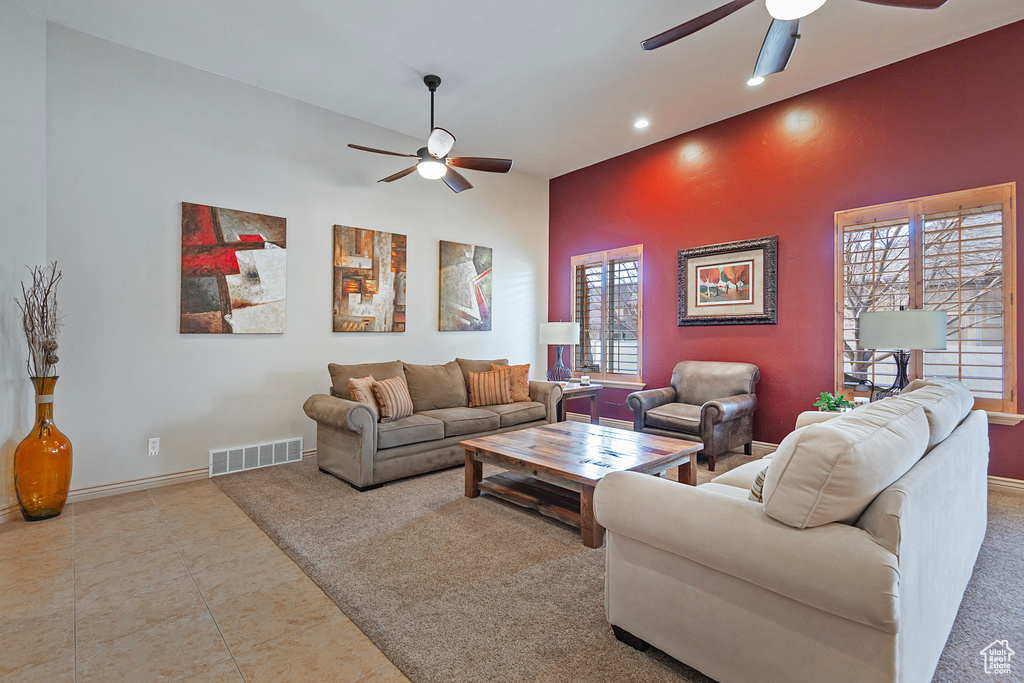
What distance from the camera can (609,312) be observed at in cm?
586

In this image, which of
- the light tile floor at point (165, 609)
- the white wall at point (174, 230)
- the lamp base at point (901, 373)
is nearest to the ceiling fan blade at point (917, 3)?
the lamp base at point (901, 373)

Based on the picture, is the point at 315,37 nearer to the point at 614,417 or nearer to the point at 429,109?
the point at 429,109

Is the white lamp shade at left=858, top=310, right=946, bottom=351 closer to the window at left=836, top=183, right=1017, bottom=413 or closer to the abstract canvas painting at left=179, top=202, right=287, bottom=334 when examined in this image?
the window at left=836, top=183, right=1017, bottom=413

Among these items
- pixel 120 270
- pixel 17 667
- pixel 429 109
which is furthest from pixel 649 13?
pixel 17 667

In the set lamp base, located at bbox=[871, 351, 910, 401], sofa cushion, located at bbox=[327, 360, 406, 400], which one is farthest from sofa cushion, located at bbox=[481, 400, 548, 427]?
lamp base, located at bbox=[871, 351, 910, 401]

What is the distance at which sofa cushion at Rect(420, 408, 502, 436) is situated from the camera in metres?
3.96

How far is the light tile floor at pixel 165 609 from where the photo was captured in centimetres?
162

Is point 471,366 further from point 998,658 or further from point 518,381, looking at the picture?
point 998,658

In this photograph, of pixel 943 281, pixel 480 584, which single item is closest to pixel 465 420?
pixel 480 584

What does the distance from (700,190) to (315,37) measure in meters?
3.83

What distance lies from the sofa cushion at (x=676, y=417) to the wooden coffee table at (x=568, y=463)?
0.91m

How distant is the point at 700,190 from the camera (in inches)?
197

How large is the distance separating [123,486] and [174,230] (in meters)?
1.93

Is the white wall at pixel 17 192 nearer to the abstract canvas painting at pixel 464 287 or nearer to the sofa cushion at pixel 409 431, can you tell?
the sofa cushion at pixel 409 431
